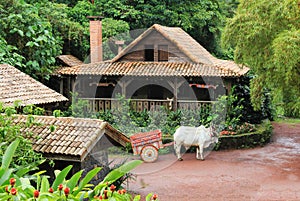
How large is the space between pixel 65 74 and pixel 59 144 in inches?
421

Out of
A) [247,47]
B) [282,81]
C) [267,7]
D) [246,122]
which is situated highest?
[267,7]

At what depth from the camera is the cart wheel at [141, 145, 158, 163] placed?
14203 millimetres

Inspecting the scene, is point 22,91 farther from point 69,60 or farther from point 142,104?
A: point 69,60

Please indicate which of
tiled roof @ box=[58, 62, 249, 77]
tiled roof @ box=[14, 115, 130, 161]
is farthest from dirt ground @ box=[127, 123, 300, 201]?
tiled roof @ box=[58, 62, 249, 77]

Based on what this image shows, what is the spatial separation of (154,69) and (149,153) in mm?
4678

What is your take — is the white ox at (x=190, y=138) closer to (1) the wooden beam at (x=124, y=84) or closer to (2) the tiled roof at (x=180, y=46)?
(2) the tiled roof at (x=180, y=46)

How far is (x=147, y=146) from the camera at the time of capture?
46.8 feet

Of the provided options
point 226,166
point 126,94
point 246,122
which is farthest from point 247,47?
point 126,94

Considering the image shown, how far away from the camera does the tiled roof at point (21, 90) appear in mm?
11211

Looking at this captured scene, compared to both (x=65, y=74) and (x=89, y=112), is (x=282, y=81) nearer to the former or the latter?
(x=89, y=112)

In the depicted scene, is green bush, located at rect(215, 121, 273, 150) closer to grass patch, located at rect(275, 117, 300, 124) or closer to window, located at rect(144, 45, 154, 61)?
window, located at rect(144, 45, 154, 61)

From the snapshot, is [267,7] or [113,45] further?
[113,45]

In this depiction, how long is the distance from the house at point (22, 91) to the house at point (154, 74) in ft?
18.6

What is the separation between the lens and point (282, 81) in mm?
12992
